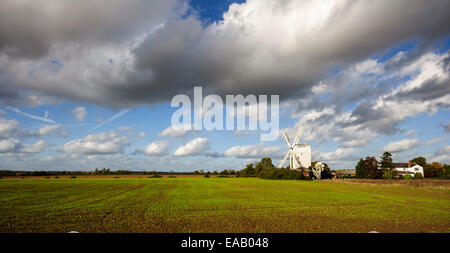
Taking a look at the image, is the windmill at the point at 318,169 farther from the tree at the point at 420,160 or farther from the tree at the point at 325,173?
the tree at the point at 420,160

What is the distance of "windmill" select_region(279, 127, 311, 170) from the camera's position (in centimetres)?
11062

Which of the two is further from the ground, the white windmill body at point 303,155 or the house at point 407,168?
the white windmill body at point 303,155

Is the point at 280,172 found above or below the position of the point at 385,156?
below

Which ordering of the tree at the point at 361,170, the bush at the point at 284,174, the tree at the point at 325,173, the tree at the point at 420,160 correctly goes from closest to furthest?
the tree at the point at 361,170 → the bush at the point at 284,174 → the tree at the point at 325,173 → the tree at the point at 420,160

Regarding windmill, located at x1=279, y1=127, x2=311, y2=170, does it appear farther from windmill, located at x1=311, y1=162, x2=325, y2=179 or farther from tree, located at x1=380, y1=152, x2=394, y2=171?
tree, located at x1=380, y1=152, x2=394, y2=171

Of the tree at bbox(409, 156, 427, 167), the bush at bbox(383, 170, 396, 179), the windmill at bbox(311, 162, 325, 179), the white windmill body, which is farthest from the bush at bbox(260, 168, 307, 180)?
the tree at bbox(409, 156, 427, 167)

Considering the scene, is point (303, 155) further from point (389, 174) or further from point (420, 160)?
point (420, 160)

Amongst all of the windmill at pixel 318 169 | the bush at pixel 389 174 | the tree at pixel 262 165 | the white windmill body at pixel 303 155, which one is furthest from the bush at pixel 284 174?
the bush at pixel 389 174

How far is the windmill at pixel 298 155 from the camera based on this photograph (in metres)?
111

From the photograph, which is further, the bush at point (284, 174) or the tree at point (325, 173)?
the tree at point (325, 173)

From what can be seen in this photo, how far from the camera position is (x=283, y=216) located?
17.7 meters
